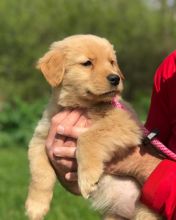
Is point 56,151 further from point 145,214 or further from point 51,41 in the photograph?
point 51,41

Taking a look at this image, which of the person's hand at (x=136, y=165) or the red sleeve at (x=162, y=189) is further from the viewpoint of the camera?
the person's hand at (x=136, y=165)

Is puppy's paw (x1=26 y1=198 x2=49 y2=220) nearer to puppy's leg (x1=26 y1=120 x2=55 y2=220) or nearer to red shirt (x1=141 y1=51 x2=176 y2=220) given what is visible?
puppy's leg (x1=26 y1=120 x2=55 y2=220)

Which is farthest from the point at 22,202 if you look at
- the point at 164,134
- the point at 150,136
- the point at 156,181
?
the point at 156,181

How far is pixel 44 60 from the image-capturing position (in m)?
3.49

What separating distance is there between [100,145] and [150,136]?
275 mm

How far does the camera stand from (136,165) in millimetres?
3062

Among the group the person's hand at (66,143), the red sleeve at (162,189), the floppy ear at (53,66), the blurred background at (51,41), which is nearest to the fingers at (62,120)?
the person's hand at (66,143)

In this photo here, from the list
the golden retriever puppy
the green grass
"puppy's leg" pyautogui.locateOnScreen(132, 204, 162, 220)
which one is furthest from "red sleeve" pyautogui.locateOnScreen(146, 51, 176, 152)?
the green grass

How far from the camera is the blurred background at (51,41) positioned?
528 inches

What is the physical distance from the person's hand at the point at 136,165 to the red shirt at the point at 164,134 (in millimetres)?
108

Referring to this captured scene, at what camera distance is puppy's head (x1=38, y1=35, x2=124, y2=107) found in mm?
3303

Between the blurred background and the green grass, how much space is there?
858 mm

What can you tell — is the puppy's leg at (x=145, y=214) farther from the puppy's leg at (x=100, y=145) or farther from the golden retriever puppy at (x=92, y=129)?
the puppy's leg at (x=100, y=145)

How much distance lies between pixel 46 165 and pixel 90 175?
43 centimetres
